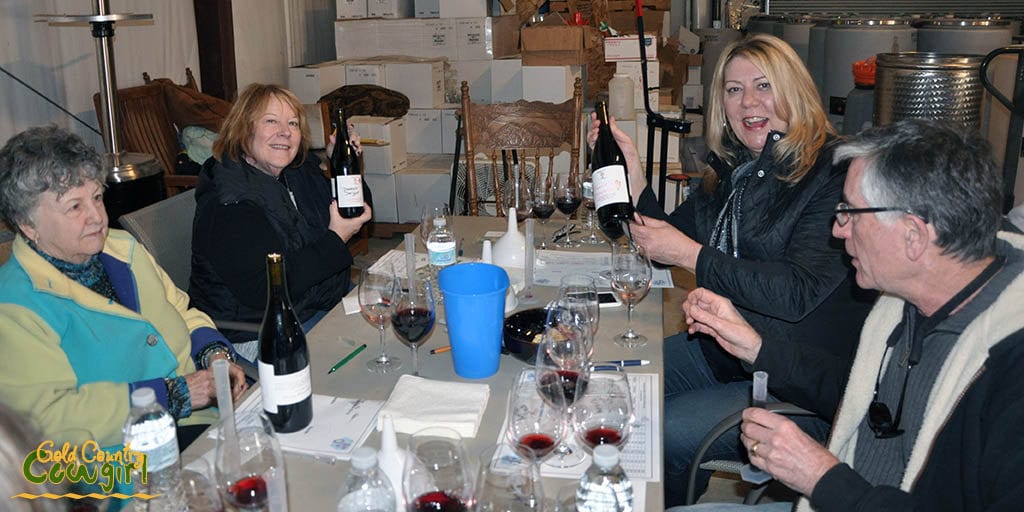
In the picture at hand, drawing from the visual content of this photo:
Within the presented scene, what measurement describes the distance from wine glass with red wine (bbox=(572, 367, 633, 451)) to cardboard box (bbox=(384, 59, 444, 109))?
4.35m

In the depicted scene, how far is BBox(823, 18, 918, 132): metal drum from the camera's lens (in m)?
5.58

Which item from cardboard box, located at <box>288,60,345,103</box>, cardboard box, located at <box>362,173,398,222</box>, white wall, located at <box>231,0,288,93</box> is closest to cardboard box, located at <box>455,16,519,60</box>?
cardboard box, located at <box>288,60,345,103</box>

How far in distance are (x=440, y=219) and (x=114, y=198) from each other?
2.17 meters

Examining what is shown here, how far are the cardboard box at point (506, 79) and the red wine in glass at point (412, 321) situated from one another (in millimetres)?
3902

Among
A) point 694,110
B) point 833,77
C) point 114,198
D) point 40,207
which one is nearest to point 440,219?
Result: point 40,207

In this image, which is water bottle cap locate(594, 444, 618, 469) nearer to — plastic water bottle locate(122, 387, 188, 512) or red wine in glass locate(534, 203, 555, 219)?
plastic water bottle locate(122, 387, 188, 512)

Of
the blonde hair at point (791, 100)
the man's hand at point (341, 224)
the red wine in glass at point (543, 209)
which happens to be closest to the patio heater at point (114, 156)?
the man's hand at point (341, 224)

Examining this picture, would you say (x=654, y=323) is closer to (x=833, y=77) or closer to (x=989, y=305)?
(x=989, y=305)

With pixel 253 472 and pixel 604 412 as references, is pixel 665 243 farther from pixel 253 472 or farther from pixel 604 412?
pixel 253 472

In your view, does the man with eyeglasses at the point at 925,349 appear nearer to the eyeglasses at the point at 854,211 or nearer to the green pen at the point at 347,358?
the eyeglasses at the point at 854,211

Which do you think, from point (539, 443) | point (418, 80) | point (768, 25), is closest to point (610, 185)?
point (539, 443)

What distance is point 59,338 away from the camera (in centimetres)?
174

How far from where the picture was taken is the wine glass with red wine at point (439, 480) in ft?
3.70

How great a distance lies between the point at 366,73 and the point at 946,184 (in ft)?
15.4
